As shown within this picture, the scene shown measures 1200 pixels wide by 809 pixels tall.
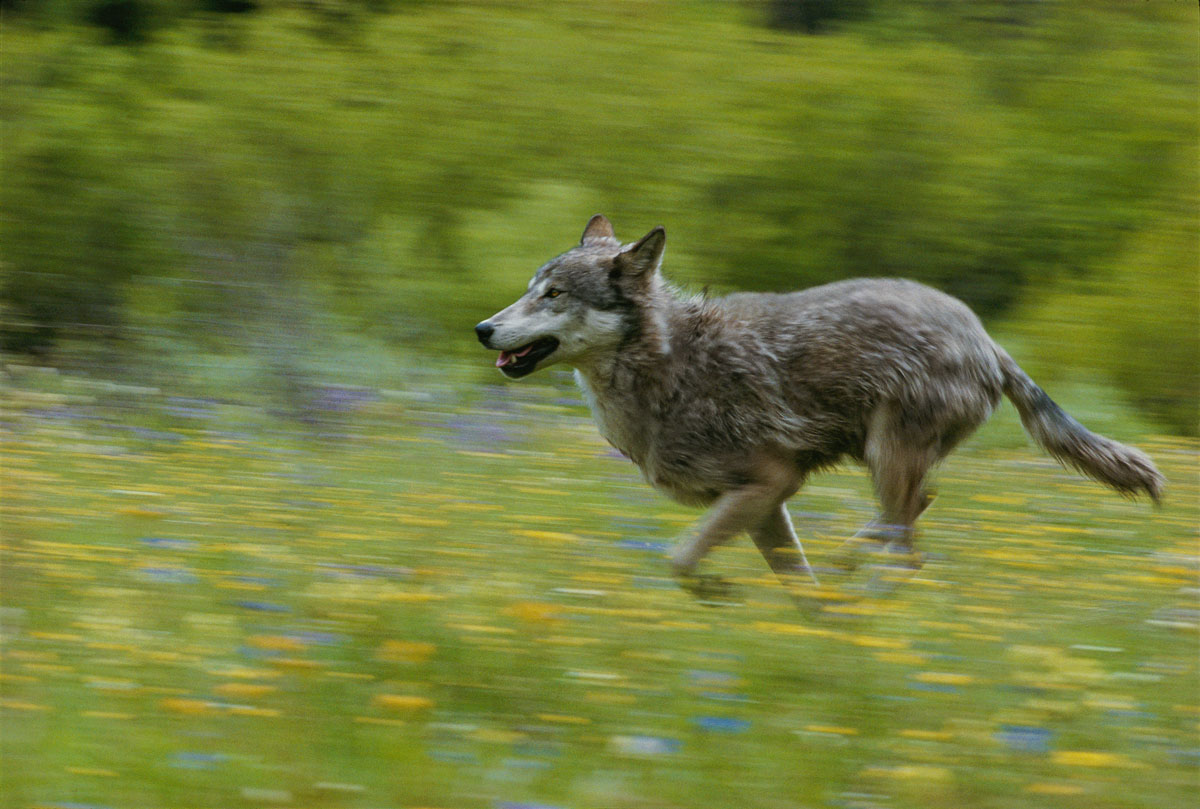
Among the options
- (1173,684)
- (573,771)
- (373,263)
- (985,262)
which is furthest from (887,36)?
(573,771)

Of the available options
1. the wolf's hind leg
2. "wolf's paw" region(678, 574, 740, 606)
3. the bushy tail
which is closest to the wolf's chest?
the wolf's hind leg

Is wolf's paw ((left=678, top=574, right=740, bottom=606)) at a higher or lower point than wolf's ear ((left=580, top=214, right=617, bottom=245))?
lower

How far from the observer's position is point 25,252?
12297 millimetres

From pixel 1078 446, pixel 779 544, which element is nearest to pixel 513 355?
pixel 779 544

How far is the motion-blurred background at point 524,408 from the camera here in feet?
13.0

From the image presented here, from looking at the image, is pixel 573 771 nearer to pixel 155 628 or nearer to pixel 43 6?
pixel 155 628

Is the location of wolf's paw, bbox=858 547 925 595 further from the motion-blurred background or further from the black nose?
the black nose

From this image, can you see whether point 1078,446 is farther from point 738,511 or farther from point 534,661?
point 534,661

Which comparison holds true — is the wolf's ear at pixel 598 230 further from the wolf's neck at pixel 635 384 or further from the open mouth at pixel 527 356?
the open mouth at pixel 527 356

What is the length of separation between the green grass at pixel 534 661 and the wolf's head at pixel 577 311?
0.81 meters

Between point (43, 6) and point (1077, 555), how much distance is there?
11.9 meters

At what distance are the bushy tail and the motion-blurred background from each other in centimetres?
40

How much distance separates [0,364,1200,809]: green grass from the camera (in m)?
3.76

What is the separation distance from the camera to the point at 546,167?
12422 millimetres
